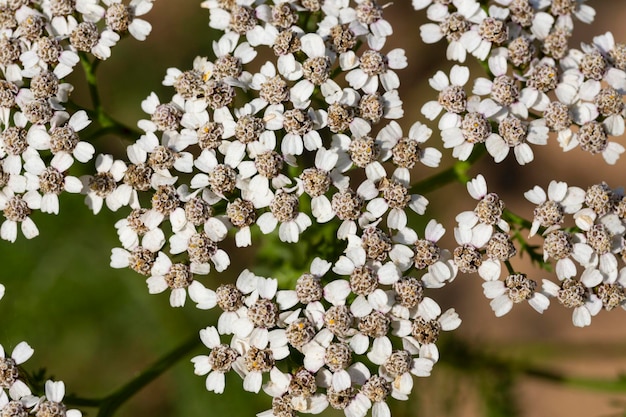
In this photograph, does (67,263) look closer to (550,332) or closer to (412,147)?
(412,147)

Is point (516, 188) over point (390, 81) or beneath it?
beneath

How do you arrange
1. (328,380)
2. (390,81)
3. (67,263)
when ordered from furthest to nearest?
1. (67,263)
2. (390,81)
3. (328,380)

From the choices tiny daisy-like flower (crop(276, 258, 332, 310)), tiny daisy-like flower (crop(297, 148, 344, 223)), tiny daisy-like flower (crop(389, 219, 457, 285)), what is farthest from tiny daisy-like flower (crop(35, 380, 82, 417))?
tiny daisy-like flower (crop(389, 219, 457, 285))

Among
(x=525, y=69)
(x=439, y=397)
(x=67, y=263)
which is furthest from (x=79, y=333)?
(x=525, y=69)

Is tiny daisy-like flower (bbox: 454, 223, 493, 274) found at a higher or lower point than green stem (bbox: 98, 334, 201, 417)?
higher

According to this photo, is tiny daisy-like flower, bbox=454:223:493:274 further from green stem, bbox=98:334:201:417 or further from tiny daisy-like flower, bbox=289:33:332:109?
green stem, bbox=98:334:201:417

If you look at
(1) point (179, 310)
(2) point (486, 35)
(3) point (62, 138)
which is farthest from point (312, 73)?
(1) point (179, 310)

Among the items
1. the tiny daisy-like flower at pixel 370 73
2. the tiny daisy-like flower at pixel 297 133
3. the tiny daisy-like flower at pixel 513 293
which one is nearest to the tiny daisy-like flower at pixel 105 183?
the tiny daisy-like flower at pixel 297 133

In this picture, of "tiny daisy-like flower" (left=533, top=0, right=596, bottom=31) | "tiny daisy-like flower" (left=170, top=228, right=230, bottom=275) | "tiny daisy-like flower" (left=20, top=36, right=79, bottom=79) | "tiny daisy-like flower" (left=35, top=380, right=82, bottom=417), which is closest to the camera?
"tiny daisy-like flower" (left=35, top=380, right=82, bottom=417)
